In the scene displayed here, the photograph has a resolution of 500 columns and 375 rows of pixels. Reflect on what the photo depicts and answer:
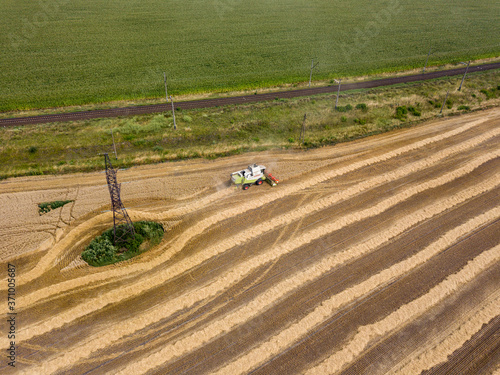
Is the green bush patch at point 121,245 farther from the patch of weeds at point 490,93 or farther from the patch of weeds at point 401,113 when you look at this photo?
the patch of weeds at point 490,93

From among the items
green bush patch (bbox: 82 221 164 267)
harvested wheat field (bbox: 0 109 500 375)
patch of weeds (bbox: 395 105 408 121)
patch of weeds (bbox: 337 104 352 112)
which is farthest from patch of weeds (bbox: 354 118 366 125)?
green bush patch (bbox: 82 221 164 267)

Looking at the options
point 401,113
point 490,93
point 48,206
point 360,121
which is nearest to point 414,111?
point 401,113

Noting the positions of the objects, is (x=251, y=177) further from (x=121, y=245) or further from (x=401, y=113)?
(x=401, y=113)

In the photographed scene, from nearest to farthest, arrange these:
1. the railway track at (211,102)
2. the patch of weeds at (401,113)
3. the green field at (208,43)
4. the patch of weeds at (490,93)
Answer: the railway track at (211,102) → the patch of weeds at (401,113) → the patch of weeds at (490,93) → the green field at (208,43)

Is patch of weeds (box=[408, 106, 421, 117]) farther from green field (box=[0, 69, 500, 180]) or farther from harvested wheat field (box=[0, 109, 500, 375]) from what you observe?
harvested wheat field (box=[0, 109, 500, 375])

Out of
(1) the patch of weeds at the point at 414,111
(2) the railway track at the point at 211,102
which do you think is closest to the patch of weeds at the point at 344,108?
(2) the railway track at the point at 211,102

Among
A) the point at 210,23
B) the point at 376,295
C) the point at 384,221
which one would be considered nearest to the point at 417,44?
the point at 210,23

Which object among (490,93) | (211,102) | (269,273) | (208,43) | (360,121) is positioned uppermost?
(208,43)
